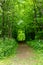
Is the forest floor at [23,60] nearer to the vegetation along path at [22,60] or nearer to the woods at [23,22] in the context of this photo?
the vegetation along path at [22,60]

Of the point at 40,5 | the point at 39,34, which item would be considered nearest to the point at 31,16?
the point at 39,34

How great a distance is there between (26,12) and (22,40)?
1309 cm

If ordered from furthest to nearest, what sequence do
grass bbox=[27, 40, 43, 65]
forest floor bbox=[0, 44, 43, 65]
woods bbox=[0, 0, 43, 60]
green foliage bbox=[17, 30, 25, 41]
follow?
green foliage bbox=[17, 30, 25, 41], woods bbox=[0, 0, 43, 60], grass bbox=[27, 40, 43, 65], forest floor bbox=[0, 44, 43, 65]

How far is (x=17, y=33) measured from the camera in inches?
1601

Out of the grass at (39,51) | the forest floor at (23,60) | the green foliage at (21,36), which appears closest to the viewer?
the forest floor at (23,60)

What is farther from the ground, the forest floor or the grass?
the forest floor

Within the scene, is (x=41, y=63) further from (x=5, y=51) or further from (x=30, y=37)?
(x=30, y=37)

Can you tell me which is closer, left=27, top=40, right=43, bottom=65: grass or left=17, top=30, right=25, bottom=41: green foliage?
left=27, top=40, right=43, bottom=65: grass

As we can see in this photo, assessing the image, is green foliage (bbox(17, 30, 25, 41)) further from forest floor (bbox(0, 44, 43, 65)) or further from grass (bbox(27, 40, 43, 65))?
forest floor (bbox(0, 44, 43, 65))

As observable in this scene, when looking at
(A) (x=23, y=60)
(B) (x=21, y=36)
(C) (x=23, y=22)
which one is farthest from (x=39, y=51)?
(B) (x=21, y=36)

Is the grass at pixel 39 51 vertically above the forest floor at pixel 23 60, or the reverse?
the forest floor at pixel 23 60

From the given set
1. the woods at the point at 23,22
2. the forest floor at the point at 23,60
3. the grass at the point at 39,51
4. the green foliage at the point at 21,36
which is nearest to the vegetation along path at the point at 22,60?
the forest floor at the point at 23,60

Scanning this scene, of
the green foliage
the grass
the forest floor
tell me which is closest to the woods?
the green foliage

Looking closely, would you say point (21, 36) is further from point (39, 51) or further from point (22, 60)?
point (22, 60)
